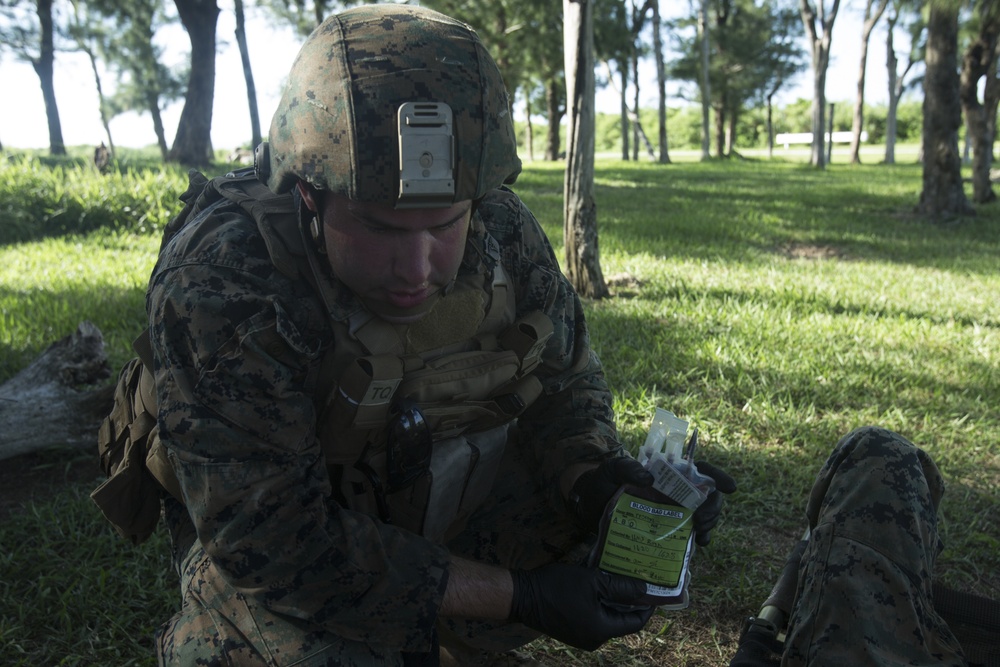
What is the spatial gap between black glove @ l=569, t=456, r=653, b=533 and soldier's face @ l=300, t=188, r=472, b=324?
564mm

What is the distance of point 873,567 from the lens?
4.88 ft

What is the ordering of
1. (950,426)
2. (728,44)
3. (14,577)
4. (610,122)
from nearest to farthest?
(14,577) → (950,426) → (728,44) → (610,122)

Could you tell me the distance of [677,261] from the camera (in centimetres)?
652

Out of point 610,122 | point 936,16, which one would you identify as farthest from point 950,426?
point 610,122

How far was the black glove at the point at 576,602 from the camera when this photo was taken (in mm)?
1622

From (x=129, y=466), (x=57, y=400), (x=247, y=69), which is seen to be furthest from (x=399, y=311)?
(x=247, y=69)

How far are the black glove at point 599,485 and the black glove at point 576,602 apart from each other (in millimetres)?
147

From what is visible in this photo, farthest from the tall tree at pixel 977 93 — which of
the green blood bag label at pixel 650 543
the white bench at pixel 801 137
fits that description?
the white bench at pixel 801 137

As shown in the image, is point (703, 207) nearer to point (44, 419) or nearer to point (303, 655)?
point (44, 419)

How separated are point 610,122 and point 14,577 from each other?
72006 mm

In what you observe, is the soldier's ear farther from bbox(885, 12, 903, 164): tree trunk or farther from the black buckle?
bbox(885, 12, 903, 164): tree trunk

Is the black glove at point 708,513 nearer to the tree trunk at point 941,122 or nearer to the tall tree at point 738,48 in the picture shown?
the tree trunk at point 941,122

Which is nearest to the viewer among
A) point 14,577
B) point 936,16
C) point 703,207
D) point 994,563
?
point 14,577

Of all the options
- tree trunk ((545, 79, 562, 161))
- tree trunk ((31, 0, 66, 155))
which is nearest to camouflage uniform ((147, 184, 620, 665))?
tree trunk ((31, 0, 66, 155))
